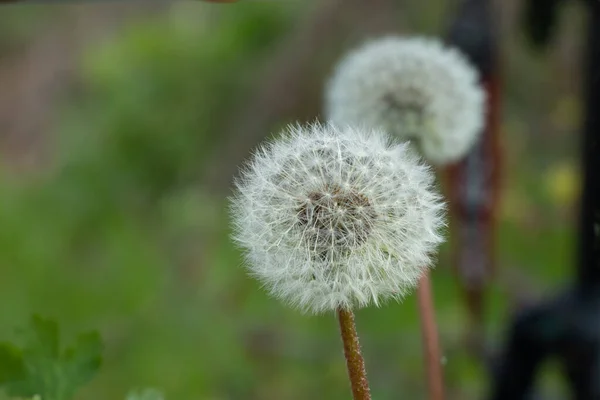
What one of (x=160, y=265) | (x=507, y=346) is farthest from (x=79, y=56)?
(x=507, y=346)

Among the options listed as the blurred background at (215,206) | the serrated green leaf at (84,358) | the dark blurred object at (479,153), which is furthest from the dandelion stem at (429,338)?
the blurred background at (215,206)

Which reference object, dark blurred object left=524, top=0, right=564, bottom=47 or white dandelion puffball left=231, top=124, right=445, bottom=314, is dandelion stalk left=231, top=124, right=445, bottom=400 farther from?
dark blurred object left=524, top=0, right=564, bottom=47

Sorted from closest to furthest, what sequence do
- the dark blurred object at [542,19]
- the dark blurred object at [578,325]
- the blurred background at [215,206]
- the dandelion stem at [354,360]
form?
the dandelion stem at [354,360], the dark blurred object at [578,325], the dark blurred object at [542,19], the blurred background at [215,206]

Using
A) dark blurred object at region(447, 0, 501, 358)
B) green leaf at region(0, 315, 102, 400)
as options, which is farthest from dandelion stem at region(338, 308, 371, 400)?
dark blurred object at region(447, 0, 501, 358)

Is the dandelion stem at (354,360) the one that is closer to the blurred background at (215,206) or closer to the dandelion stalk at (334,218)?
the dandelion stalk at (334,218)

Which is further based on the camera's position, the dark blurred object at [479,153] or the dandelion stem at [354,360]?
the dark blurred object at [479,153]

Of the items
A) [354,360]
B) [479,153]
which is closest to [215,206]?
[479,153]
